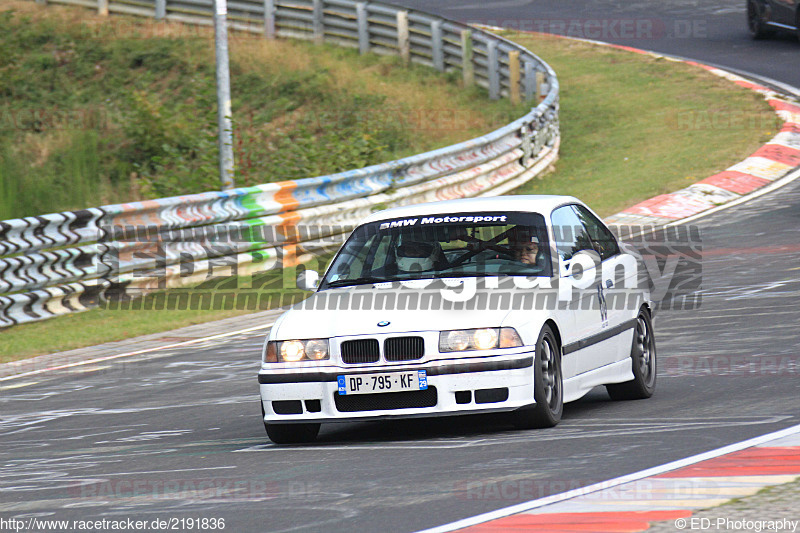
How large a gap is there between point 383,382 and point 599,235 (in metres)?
2.62

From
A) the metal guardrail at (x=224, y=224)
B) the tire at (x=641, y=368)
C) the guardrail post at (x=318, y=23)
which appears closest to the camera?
the tire at (x=641, y=368)

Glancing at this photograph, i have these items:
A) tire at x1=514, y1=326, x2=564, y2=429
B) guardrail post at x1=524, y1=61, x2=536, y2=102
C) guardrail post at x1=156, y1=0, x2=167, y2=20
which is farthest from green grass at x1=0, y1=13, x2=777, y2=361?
tire at x1=514, y1=326, x2=564, y2=429

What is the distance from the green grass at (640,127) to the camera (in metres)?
20.0

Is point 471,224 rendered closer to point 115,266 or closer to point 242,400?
point 242,400

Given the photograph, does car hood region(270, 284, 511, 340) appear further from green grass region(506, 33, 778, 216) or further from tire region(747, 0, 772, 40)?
tire region(747, 0, 772, 40)

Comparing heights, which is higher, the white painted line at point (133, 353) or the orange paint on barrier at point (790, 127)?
the white painted line at point (133, 353)

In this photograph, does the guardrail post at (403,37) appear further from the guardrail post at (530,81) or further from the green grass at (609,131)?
the guardrail post at (530,81)

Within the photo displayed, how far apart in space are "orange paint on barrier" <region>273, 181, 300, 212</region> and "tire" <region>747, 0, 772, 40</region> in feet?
53.8

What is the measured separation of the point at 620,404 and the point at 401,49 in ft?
68.8

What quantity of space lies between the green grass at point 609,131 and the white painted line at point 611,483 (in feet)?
25.3

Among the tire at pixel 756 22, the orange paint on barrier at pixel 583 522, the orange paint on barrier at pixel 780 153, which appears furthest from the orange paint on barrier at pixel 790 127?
the orange paint on barrier at pixel 583 522

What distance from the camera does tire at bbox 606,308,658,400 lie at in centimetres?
876

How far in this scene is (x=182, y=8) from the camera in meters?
32.3

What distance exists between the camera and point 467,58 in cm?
2722
